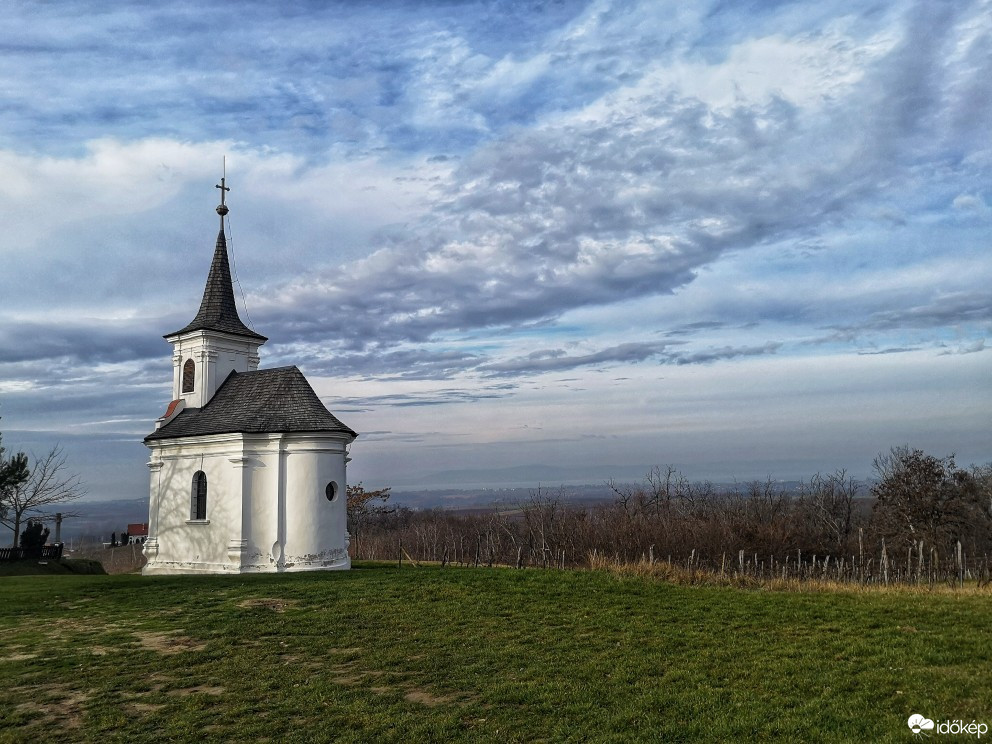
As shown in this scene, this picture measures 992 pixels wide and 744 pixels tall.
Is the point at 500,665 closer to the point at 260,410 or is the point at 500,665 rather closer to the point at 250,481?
the point at 250,481

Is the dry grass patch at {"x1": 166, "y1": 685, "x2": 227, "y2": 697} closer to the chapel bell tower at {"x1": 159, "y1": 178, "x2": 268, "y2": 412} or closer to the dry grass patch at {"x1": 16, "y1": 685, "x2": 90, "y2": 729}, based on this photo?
the dry grass patch at {"x1": 16, "y1": 685, "x2": 90, "y2": 729}

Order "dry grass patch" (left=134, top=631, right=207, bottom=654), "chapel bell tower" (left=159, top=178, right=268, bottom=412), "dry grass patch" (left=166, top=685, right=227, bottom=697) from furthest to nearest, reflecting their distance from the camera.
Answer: "chapel bell tower" (left=159, top=178, right=268, bottom=412)
"dry grass patch" (left=134, top=631, right=207, bottom=654)
"dry grass patch" (left=166, top=685, right=227, bottom=697)

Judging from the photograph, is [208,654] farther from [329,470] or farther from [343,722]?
[329,470]

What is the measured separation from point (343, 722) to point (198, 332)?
78.6ft

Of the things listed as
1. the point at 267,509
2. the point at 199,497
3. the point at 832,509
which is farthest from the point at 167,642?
the point at 832,509

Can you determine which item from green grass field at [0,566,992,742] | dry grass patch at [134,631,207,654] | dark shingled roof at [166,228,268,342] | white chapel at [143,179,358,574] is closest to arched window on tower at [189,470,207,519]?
white chapel at [143,179,358,574]

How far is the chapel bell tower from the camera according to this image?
29.8m

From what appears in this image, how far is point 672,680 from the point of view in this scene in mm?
10180

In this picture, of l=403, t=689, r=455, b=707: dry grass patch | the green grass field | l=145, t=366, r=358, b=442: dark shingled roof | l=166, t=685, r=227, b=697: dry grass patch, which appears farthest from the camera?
l=145, t=366, r=358, b=442: dark shingled roof

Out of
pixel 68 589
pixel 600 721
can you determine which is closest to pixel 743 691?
pixel 600 721

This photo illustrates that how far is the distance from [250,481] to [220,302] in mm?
9295

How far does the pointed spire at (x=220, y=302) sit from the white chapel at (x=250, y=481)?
56.0 inches

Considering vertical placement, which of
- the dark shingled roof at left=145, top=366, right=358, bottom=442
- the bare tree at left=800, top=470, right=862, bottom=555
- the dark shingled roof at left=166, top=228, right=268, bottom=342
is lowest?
the bare tree at left=800, top=470, right=862, bottom=555

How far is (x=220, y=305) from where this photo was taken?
3120 centimetres
